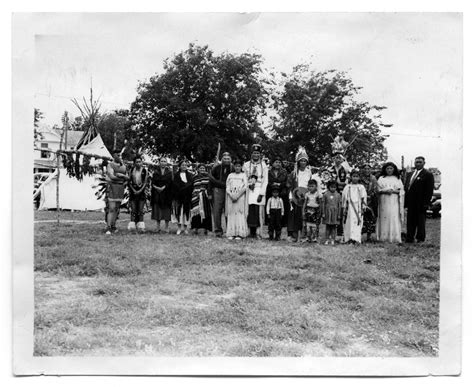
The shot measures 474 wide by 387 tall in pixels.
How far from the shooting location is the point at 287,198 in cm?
792

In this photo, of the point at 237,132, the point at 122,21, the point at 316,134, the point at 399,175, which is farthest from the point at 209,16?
the point at 399,175

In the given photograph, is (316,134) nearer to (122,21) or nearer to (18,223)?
(122,21)

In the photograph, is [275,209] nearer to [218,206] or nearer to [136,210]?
[218,206]

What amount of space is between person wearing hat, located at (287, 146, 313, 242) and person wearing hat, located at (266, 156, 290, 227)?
66 millimetres

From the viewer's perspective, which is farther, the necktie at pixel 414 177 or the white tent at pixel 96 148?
the white tent at pixel 96 148

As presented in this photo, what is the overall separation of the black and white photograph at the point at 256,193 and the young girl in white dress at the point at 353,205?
19 millimetres

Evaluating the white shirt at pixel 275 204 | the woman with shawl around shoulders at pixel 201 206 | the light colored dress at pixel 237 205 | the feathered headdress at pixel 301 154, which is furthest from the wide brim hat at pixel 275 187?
the woman with shawl around shoulders at pixel 201 206

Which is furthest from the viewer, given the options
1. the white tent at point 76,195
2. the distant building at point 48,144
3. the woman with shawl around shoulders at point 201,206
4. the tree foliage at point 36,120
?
the white tent at point 76,195

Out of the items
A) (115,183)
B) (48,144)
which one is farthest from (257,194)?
(48,144)

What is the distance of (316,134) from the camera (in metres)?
7.50

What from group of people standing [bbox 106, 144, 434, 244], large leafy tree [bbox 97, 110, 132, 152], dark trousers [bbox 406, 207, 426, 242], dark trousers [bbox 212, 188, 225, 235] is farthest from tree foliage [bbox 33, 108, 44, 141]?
dark trousers [bbox 406, 207, 426, 242]

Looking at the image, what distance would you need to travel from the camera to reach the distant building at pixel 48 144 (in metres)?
6.07

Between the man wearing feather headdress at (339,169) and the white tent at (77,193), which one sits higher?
the man wearing feather headdress at (339,169)

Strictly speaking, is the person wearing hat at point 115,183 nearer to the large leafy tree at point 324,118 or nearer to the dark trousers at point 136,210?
the dark trousers at point 136,210
